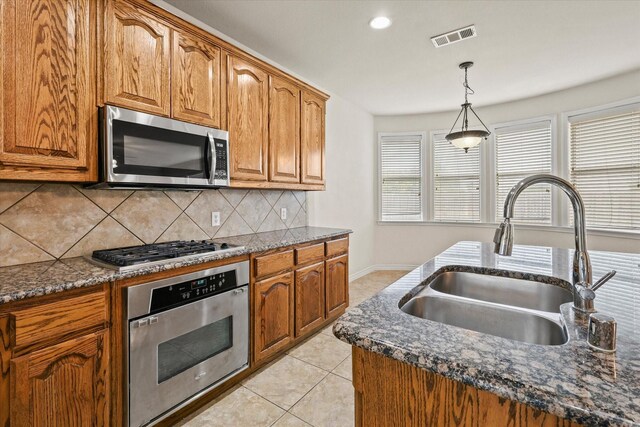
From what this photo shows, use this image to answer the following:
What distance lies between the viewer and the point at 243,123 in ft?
7.93

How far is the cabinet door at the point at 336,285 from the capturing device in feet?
9.64

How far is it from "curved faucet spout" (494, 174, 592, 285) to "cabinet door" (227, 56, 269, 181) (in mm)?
1919

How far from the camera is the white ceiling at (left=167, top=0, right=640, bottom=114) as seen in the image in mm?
2322

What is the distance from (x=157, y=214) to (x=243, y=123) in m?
0.95

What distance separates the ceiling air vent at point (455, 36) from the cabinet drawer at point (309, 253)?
215 cm

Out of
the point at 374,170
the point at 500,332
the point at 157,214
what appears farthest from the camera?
the point at 374,170

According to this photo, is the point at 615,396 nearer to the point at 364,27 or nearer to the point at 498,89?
the point at 364,27

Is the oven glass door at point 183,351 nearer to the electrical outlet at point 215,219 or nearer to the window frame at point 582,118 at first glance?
the electrical outlet at point 215,219

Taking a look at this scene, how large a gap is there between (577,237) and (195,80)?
2.23m

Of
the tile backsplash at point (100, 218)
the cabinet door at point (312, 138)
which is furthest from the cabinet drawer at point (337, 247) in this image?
the tile backsplash at point (100, 218)

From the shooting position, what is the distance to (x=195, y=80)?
2068 mm

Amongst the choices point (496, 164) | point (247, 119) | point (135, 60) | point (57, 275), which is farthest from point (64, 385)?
point (496, 164)

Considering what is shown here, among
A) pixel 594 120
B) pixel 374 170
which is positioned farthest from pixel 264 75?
pixel 594 120

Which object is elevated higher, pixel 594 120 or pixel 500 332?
pixel 594 120
